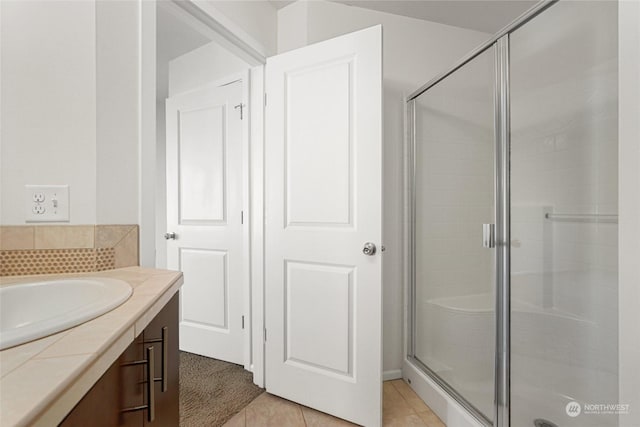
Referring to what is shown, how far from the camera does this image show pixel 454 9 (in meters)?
2.08

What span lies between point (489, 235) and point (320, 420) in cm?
125

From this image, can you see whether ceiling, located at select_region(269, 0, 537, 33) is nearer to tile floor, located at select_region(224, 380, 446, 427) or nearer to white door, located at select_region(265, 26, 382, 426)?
white door, located at select_region(265, 26, 382, 426)

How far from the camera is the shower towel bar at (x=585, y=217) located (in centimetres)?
100

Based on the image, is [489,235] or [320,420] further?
[320,420]

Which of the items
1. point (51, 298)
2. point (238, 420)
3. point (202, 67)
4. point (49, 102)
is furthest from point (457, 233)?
point (202, 67)

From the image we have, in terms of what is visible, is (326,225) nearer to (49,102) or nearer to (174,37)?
(49,102)

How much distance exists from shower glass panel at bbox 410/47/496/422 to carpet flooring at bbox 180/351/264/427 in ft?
3.59

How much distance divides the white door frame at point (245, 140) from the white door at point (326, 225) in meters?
0.08

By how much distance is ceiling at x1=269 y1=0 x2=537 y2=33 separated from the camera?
6.61 ft

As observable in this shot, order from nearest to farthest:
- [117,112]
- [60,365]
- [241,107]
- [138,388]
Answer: [60,365]
[138,388]
[117,112]
[241,107]

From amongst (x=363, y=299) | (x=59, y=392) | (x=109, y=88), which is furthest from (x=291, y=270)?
(x=59, y=392)

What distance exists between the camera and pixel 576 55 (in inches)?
44.5

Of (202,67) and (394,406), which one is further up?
(202,67)

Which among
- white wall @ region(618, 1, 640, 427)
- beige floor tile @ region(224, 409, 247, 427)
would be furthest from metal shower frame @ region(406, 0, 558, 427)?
beige floor tile @ region(224, 409, 247, 427)
